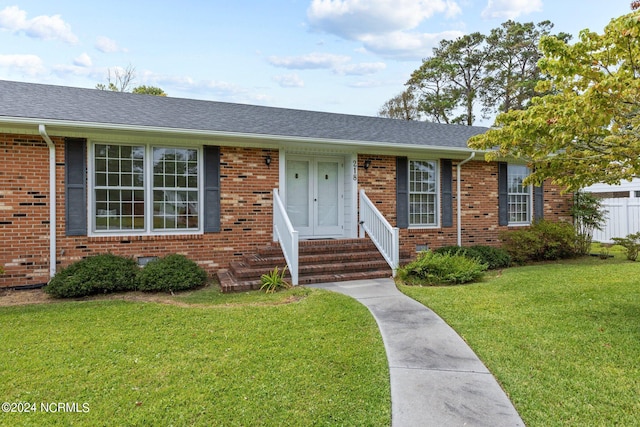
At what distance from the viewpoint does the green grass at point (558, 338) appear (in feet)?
8.98

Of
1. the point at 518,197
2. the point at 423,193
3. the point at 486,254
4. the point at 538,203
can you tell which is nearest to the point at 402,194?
the point at 423,193

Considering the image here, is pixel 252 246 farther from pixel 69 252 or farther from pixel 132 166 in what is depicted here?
pixel 69 252

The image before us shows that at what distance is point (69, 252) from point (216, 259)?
104 inches

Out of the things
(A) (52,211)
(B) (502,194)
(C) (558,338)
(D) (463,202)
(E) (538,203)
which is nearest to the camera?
(C) (558,338)

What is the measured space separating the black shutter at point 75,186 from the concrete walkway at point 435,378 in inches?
221

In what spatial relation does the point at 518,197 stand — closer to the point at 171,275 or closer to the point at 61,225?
the point at 171,275

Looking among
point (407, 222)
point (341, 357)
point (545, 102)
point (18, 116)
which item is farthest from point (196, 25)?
point (341, 357)

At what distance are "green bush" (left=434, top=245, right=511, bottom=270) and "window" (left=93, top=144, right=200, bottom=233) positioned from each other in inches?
237

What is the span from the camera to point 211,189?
7586 millimetres

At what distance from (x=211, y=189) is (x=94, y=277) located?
264 cm

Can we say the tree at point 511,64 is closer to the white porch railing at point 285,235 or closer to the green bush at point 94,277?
the white porch railing at point 285,235

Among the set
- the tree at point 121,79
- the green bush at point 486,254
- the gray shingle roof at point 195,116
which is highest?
the tree at point 121,79

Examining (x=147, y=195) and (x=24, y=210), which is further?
(x=147, y=195)

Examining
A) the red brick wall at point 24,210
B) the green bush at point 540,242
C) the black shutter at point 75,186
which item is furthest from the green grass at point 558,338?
the red brick wall at point 24,210
